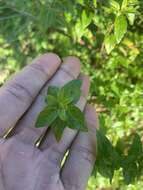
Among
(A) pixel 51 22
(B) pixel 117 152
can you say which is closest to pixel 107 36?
(A) pixel 51 22

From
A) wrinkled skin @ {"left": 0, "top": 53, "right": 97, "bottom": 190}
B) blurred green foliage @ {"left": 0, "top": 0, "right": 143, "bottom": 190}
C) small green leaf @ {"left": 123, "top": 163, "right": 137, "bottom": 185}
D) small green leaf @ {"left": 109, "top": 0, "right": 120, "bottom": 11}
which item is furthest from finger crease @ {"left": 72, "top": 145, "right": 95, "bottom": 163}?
small green leaf @ {"left": 109, "top": 0, "right": 120, "bottom": 11}

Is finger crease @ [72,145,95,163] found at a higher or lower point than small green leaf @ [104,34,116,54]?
lower

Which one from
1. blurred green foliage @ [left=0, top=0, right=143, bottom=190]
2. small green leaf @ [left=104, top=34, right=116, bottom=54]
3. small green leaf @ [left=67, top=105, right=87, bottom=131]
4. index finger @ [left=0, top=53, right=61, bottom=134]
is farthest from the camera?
blurred green foliage @ [left=0, top=0, right=143, bottom=190]

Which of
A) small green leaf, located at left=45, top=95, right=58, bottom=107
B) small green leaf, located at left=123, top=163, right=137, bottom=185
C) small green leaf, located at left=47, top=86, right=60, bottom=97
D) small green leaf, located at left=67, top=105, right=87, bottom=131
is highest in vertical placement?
small green leaf, located at left=47, top=86, right=60, bottom=97

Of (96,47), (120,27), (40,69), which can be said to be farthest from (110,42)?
(96,47)

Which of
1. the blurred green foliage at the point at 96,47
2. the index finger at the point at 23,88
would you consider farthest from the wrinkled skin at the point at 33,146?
the blurred green foliage at the point at 96,47

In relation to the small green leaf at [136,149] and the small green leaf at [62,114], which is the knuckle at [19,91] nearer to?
the small green leaf at [62,114]

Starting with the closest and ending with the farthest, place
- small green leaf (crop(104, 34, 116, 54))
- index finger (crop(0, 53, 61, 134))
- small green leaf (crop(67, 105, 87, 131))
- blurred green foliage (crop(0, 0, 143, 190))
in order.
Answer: small green leaf (crop(67, 105, 87, 131)), index finger (crop(0, 53, 61, 134)), small green leaf (crop(104, 34, 116, 54)), blurred green foliage (crop(0, 0, 143, 190))

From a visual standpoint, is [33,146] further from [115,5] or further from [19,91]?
[115,5]

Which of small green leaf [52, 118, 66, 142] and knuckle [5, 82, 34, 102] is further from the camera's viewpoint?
knuckle [5, 82, 34, 102]

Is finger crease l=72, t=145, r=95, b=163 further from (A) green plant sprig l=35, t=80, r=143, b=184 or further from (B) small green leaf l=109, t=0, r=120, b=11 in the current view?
(B) small green leaf l=109, t=0, r=120, b=11
